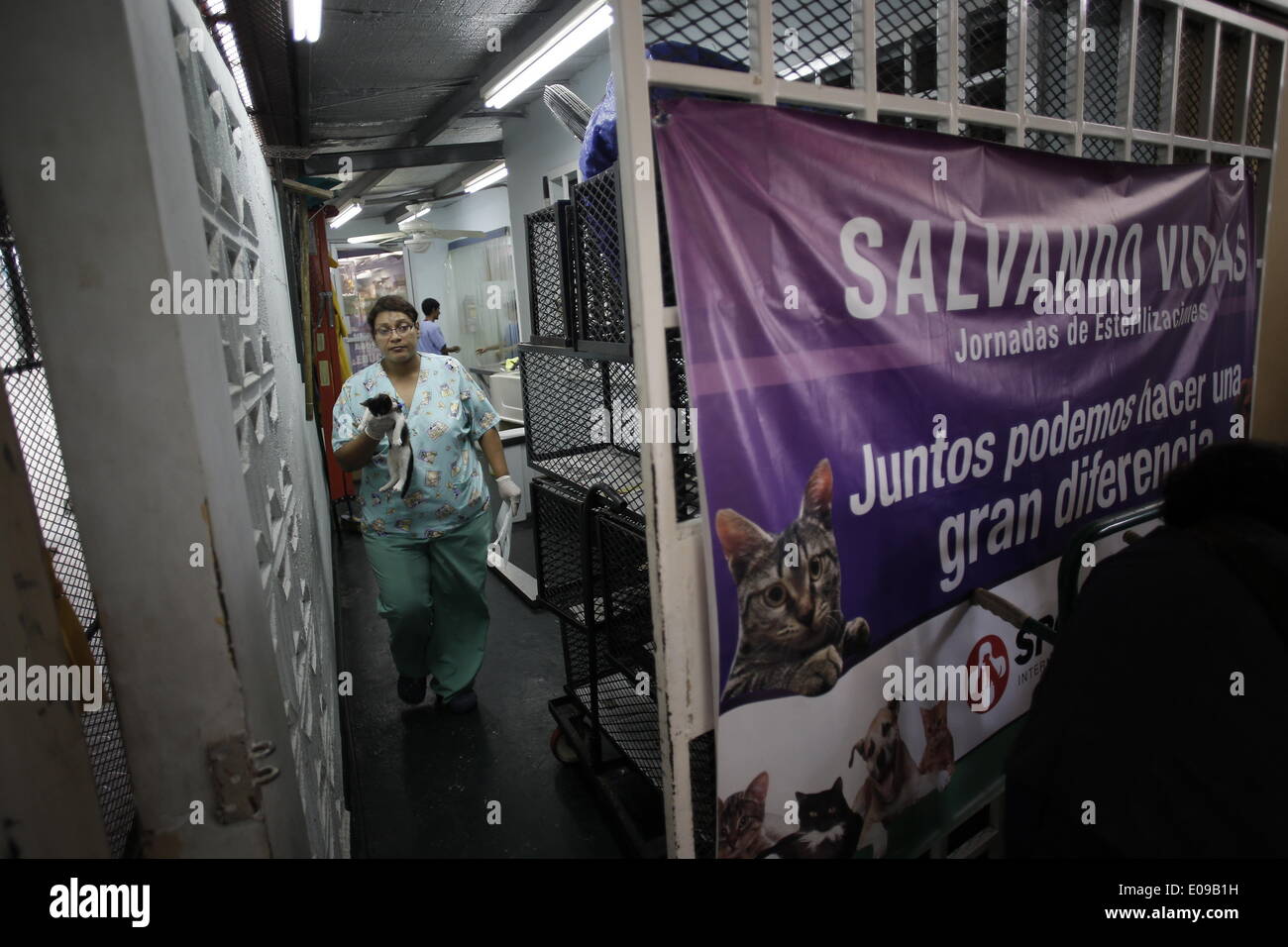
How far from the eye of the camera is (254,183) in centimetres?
266

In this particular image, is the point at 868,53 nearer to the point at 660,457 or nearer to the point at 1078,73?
the point at 1078,73

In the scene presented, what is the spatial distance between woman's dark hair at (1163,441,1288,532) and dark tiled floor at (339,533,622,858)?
1.87 meters

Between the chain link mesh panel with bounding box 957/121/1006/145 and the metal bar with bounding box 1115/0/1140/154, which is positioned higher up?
the metal bar with bounding box 1115/0/1140/154

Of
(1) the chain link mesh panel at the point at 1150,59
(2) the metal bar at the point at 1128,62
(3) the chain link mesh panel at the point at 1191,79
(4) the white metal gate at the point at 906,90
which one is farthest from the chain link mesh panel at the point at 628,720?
(3) the chain link mesh panel at the point at 1191,79

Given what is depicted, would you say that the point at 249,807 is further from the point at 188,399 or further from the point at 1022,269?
the point at 1022,269

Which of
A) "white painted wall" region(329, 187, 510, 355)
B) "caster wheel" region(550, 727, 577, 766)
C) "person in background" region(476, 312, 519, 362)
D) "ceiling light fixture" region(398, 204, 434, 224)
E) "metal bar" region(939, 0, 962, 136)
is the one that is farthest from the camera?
"ceiling light fixture" region(398, 204, 434, 224)

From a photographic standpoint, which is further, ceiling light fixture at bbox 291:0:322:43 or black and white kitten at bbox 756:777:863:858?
ceiling light fixture at bbox 291:0:322:43

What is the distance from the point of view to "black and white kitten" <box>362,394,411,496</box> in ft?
8.89

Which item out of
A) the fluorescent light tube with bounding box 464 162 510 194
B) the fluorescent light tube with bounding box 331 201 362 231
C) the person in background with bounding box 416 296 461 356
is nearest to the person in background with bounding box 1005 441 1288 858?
the person in background with bounding box 416 296 461 356

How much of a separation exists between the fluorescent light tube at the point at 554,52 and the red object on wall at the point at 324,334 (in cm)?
169

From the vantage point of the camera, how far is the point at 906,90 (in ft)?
6.66

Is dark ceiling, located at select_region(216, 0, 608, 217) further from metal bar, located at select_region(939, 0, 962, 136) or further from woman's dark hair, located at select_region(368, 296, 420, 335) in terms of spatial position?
metal bar, located at select_region(939, 0, 962, 136)

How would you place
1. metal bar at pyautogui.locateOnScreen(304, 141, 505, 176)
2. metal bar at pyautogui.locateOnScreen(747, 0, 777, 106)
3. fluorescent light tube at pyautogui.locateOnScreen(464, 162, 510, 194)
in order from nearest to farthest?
metal bar at pyautogui.locateOnScreen(747, 0, 777, 106), metal bar at pyautogui.locateOnScreen(304, 141, 505, 176), fluorescent light tube at pyautogui.locateOnScreen(464, 162, 510, 194)

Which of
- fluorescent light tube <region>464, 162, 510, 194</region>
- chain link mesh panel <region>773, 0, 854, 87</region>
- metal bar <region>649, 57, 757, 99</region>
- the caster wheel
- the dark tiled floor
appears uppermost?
fluorescent light tube <region>464, 162, 510, 194</region>
